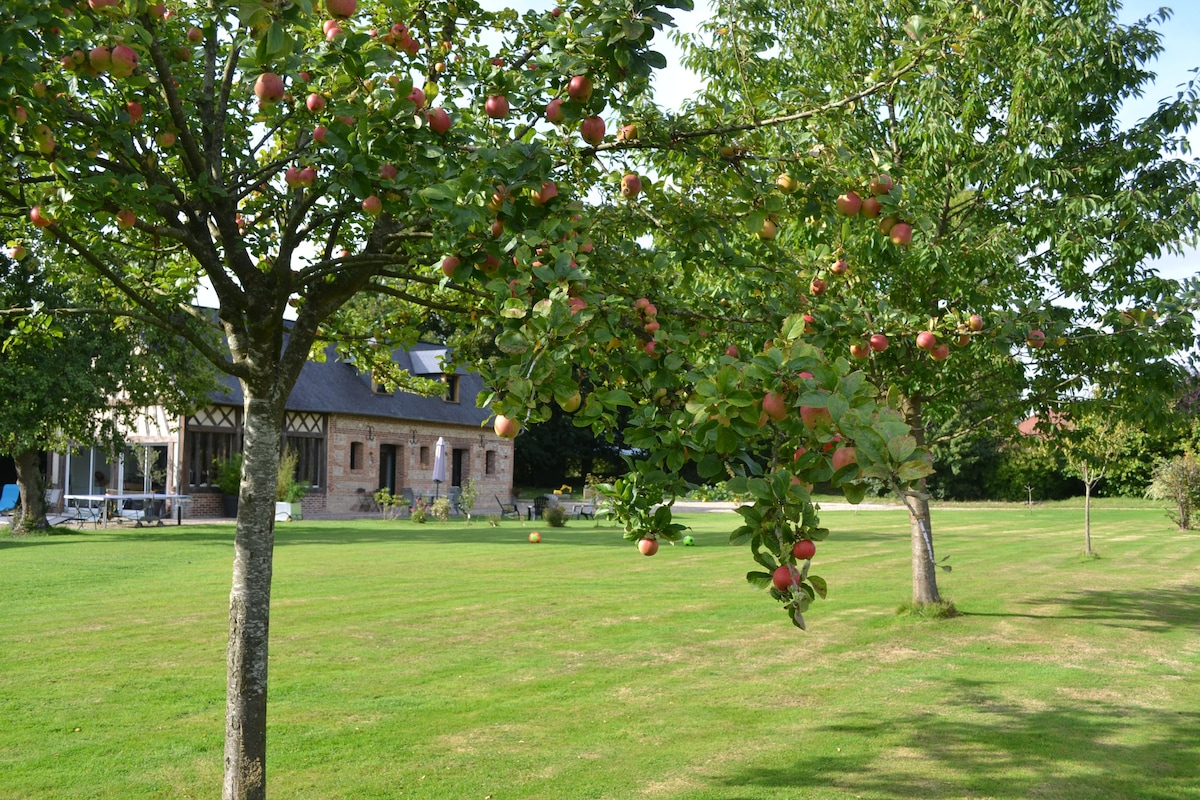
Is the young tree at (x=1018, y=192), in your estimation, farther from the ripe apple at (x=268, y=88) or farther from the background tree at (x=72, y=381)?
the background tree at (x=72, y=381)

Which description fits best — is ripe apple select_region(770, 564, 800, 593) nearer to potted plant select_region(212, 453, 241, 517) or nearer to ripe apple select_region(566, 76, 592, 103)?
ripe apple select_region(566, 76, 592, 103)

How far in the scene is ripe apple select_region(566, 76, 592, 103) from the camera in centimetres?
331

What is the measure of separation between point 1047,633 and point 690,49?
780 centimetres

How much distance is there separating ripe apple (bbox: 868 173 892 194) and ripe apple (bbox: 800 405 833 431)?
1755mm

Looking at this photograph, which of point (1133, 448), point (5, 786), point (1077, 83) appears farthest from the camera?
point (1133, 448)

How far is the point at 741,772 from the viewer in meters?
6.23

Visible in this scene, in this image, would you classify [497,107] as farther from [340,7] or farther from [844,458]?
[844,458]

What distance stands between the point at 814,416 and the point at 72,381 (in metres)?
21.6

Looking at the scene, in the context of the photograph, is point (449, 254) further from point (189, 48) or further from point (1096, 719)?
point (1096, 719)

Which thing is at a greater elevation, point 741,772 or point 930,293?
point 930,293

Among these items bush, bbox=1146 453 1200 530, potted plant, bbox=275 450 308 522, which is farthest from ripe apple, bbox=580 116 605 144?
bush, bbox=1146 453 1200 530

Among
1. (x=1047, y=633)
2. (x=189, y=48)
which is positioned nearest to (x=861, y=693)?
(x=1047, y=633)

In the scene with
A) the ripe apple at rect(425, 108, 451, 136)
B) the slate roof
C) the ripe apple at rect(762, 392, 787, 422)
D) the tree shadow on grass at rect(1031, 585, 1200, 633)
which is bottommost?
the tree shadow on grass at rect(1031, 585, 1200, 633)

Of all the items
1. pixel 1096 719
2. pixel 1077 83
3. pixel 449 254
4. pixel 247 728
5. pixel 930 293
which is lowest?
pixel 1096 719
